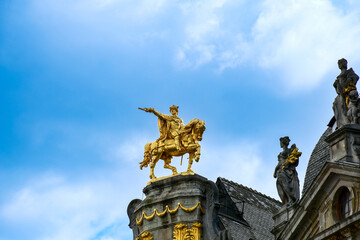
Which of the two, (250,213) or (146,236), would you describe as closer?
(146,236)

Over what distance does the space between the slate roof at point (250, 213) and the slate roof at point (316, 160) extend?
4.23 metres

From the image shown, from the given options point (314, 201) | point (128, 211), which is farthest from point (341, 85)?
point (128, 211)

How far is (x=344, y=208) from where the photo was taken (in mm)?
37438

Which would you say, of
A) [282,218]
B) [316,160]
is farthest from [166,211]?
[316,160]

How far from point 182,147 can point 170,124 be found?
4.50ft

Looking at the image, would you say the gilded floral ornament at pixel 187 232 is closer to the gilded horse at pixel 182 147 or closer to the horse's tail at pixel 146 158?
the gilded horse at pixel 182 147

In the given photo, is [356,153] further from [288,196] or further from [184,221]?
[184,221]

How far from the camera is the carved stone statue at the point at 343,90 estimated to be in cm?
3900

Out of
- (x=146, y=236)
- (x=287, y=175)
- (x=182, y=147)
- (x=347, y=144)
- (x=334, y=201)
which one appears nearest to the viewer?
(x=334, y=201)

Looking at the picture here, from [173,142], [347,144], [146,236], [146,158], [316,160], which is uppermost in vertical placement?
[173,142]

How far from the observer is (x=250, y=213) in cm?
4919

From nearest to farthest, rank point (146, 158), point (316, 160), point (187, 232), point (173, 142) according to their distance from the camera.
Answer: point (187, 232)
point (316, 160)
point (173, 142)
point (146, 158)

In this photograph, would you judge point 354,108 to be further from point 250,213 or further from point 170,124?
point 250,213

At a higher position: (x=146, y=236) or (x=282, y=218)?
(x=146, y=236)
